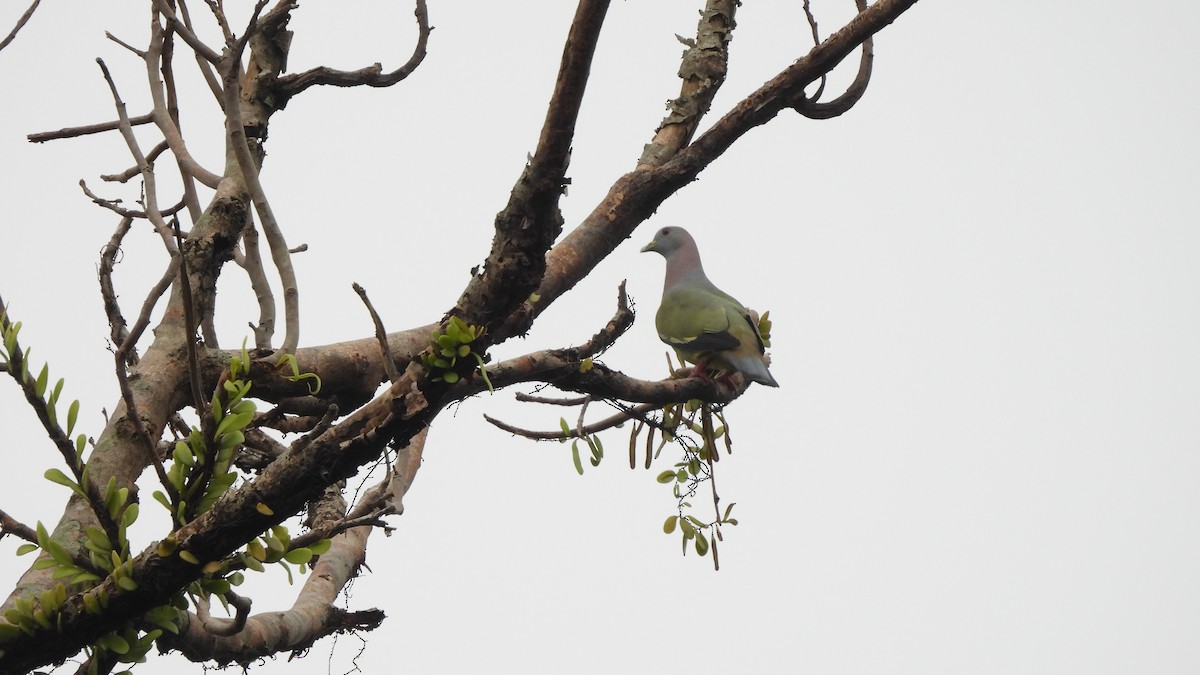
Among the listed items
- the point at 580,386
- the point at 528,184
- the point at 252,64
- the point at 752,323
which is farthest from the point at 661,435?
the point at 252,64

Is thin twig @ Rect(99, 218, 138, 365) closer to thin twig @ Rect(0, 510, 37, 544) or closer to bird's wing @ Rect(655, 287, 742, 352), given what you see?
thin twig @ Rect(0, 510, 37, 544)

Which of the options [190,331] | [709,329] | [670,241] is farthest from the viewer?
[670,241]

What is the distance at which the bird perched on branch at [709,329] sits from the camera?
14.1 feet

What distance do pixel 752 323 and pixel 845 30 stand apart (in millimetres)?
1327

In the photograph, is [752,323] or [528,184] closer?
[528,184]

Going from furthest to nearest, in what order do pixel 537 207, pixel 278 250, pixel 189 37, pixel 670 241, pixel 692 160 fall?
1. pixel 670 241
2. pixel 692 160
3. pixel 189 37
4. pixel 278 250
5. pixel 537 207

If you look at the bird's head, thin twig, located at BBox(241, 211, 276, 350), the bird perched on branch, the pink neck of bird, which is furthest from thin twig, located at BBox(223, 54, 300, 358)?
the bird's head

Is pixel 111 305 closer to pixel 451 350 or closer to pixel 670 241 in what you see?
pixel 451 350

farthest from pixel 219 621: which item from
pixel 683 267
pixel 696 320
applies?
pixel 683 267

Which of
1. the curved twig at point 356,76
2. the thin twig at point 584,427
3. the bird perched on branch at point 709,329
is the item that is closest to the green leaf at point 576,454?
the thin twig at point 584,427

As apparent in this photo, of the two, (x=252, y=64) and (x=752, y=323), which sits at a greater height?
(x=252, y=64)

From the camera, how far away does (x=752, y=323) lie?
462cm

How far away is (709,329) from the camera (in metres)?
4.36

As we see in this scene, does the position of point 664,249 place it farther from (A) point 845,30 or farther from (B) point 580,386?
(B) point 580,386
